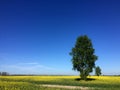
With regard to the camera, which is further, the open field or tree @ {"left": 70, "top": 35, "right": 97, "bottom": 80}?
tree @ {"left": 70, "top": 35, "right": 97, "bottom": 80}

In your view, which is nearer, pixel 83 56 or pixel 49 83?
pixel 49 83

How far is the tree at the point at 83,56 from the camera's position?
66.5 metres

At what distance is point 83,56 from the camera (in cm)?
6750

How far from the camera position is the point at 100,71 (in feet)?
370

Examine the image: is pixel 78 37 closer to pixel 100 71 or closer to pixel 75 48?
pixel 75 48

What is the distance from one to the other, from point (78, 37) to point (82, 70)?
1019 cm

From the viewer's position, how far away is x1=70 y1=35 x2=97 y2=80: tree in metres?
66.5

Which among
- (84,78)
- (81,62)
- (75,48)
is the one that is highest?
(75,48)

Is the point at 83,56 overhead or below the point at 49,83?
overhead

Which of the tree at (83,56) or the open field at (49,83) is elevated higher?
the tree at (83,56)

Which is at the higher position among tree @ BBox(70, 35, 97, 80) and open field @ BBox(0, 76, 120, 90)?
tree @ BBox(70, 35, 97, 80)

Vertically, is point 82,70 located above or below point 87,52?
below

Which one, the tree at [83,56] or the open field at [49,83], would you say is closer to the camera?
the open field at [49,83]

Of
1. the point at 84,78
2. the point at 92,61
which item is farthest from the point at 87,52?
the point at 84,78
